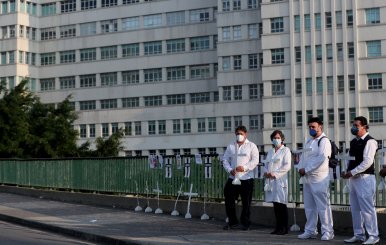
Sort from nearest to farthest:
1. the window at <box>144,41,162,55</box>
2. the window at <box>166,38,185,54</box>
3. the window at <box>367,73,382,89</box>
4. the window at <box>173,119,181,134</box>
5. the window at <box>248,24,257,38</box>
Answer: the window at <box>367,73,382,89</box>
the window at <box>248,24,257,38</box>
the window at <box>173,119,181,134</box>
the window at <box>166,38,185,54</box>
the window at <box>144,41,162,55</box>

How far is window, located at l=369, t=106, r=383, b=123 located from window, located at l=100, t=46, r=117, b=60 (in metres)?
32.0

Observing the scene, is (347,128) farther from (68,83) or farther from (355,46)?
(68,83)

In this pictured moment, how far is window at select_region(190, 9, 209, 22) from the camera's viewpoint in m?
80.0

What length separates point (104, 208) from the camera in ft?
65.7

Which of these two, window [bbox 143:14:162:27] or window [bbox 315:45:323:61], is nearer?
window [bbox 315:45:323:61]

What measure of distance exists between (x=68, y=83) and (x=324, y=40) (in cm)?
3385

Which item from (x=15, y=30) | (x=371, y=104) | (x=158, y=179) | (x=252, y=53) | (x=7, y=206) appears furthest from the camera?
(x=15, y=30)

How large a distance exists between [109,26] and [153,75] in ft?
28.1

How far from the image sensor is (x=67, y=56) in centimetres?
8769

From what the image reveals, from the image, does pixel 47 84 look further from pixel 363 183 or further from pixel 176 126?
pixel 363 183

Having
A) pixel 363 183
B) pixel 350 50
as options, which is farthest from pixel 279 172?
pixel 350 50

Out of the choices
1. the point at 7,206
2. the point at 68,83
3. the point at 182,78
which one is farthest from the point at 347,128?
the point at 7,206

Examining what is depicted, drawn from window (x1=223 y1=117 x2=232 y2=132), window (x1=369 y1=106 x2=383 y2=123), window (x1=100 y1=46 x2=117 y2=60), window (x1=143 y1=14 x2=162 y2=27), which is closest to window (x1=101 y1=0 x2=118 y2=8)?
window (x1=143 y1=14 x2=162 y2=27)

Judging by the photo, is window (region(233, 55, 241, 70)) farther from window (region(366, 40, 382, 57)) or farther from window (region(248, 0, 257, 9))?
window (region(366, 40, 382, 57))
